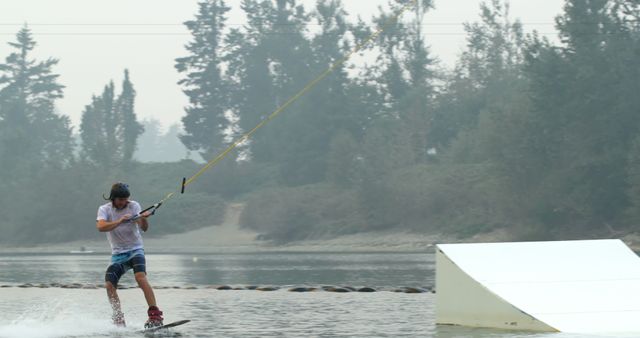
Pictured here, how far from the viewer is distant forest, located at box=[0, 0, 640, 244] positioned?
228 ft

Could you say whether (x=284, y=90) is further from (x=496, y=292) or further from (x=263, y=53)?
(x=496, y=292)

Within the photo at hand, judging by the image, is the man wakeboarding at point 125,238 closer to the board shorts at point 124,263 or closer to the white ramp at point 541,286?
the board shorts at point 124,263

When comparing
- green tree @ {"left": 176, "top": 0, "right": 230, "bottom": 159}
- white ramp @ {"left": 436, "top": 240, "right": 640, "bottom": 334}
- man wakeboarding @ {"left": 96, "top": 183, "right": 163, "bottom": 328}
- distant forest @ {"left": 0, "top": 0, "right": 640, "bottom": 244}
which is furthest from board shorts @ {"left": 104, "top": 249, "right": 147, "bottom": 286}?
green tree @ {"left": 176, "top": 0, "right": 230, "bottom": 159}

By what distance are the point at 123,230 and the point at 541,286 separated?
455 cm

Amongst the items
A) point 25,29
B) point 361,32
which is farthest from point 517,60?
point 25,29

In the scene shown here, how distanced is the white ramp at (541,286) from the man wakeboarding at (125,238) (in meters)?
3.15

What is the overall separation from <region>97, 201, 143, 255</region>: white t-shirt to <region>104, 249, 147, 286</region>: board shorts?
0.06 m

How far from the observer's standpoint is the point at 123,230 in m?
13.8

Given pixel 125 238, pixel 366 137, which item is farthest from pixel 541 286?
pixel 366 137

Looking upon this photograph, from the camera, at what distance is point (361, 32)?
4427 inches

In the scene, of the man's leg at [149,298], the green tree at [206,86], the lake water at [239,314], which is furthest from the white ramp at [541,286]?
the green tree at [206,86]

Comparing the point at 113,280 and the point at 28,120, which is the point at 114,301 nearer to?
the point at 113,280

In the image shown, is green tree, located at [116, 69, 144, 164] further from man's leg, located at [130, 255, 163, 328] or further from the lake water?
man's leg, located at [130, 255, 163, 328]

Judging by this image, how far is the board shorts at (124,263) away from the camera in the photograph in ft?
45.4
